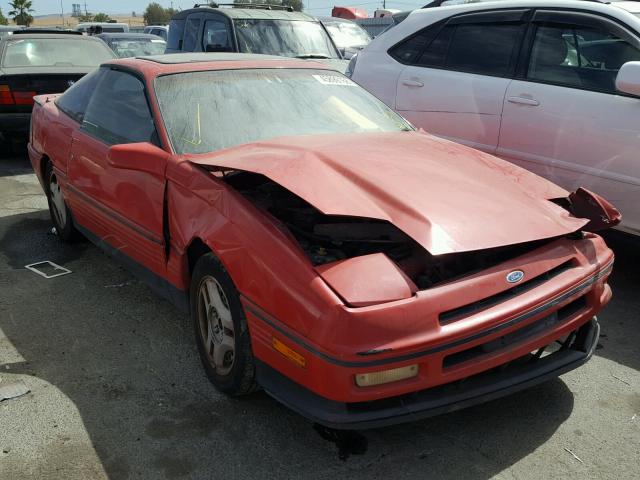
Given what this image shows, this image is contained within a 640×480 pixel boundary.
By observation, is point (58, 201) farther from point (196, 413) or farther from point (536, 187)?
point (536, 187)

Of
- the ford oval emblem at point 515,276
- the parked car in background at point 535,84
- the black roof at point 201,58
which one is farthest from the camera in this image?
the parked car in background at point 535,84

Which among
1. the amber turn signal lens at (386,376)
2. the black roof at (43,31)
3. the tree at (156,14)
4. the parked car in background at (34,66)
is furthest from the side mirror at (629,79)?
the tree at (156,14)

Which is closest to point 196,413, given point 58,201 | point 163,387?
point 163,387

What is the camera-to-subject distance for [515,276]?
2521 millimetres

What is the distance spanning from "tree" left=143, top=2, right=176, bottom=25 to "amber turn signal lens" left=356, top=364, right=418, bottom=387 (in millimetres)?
77020

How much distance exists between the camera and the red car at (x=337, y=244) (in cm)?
233

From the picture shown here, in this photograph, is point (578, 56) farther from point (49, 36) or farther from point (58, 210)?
point (49, 36)

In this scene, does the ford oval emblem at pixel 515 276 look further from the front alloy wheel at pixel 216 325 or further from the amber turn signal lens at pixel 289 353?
the front alloy wheel at pixel 216 325

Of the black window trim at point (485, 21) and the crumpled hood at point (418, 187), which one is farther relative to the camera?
the black window trim at point (485, 21)

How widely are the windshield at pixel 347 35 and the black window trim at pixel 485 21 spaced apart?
6.08m

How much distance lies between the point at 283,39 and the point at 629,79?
573 cm

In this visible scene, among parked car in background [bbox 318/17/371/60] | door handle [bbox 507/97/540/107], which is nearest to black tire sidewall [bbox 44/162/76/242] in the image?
door handle [bbox 507/97/540/107]

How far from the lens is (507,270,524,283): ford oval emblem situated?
2.50 metres

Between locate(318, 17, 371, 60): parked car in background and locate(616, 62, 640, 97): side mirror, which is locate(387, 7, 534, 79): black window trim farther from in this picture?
locate(318, 17, 371, 60): parked car in background
